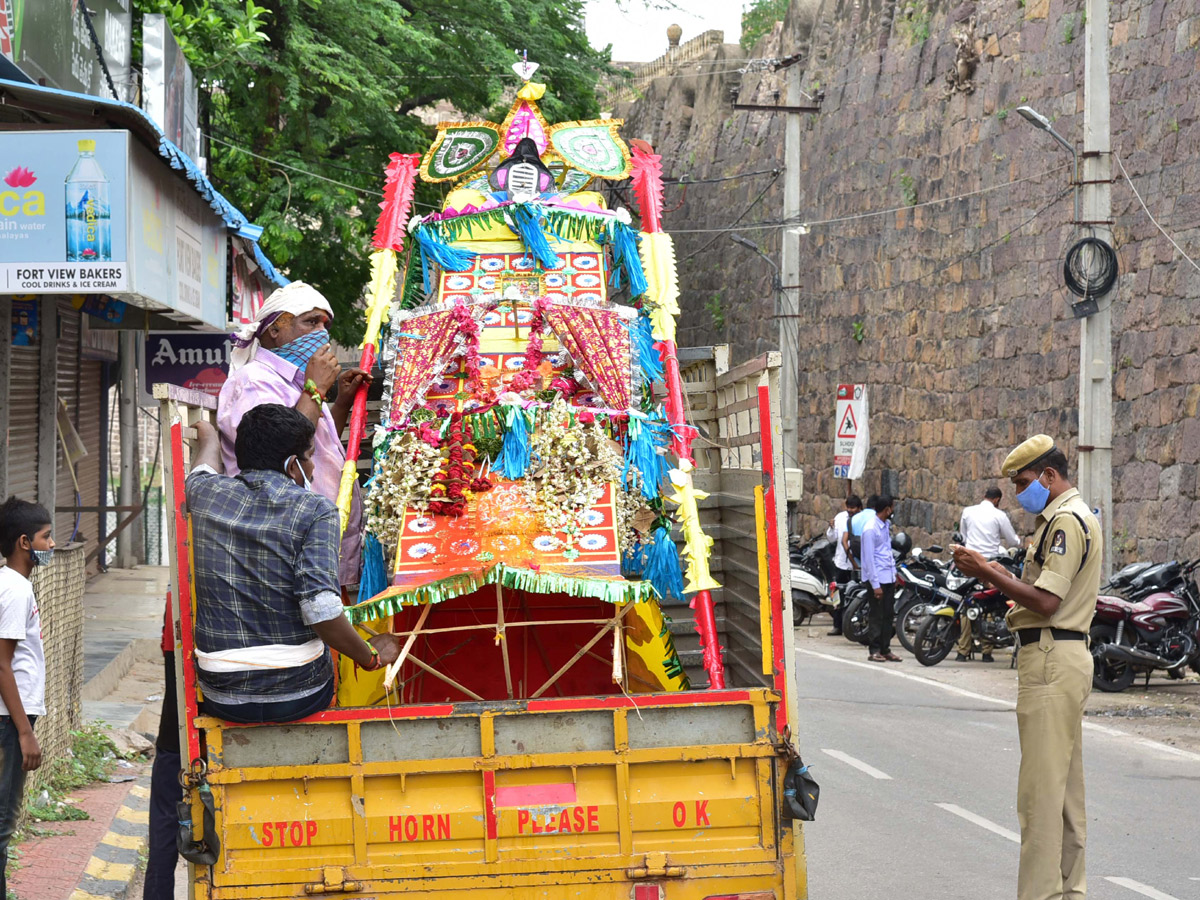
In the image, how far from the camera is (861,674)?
572 inches

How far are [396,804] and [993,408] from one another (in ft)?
57.5

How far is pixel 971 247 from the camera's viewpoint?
21.7 meters

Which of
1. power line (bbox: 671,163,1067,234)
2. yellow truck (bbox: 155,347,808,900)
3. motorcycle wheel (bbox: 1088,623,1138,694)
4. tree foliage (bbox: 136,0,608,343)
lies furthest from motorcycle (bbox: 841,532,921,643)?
yellow truck (bbox: 155,347,808,900)

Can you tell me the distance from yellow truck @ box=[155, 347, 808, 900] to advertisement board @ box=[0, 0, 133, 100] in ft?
21.3

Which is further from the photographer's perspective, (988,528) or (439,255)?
(988,528)

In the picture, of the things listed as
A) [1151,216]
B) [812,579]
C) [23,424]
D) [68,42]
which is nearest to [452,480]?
[68,42]

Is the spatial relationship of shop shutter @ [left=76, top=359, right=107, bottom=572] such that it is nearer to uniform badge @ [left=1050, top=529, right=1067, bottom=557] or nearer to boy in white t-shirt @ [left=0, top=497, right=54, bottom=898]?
boy in white t-shirt @ [left=0, top=497, right=54, bottom=898]

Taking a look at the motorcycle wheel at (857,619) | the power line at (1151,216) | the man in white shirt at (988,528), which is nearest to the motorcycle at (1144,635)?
the man in white shirt at (988,528)

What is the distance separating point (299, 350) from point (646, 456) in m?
1.58

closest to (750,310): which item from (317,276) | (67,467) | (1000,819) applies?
(317,276)

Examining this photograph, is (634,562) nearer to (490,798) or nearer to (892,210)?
(490,798)

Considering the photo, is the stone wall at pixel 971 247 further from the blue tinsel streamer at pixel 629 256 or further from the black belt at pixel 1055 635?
the black belt at pixel 1055 635

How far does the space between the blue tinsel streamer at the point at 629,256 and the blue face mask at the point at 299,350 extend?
83.3 inches

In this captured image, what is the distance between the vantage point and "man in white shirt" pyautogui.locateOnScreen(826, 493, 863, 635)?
710 inches
